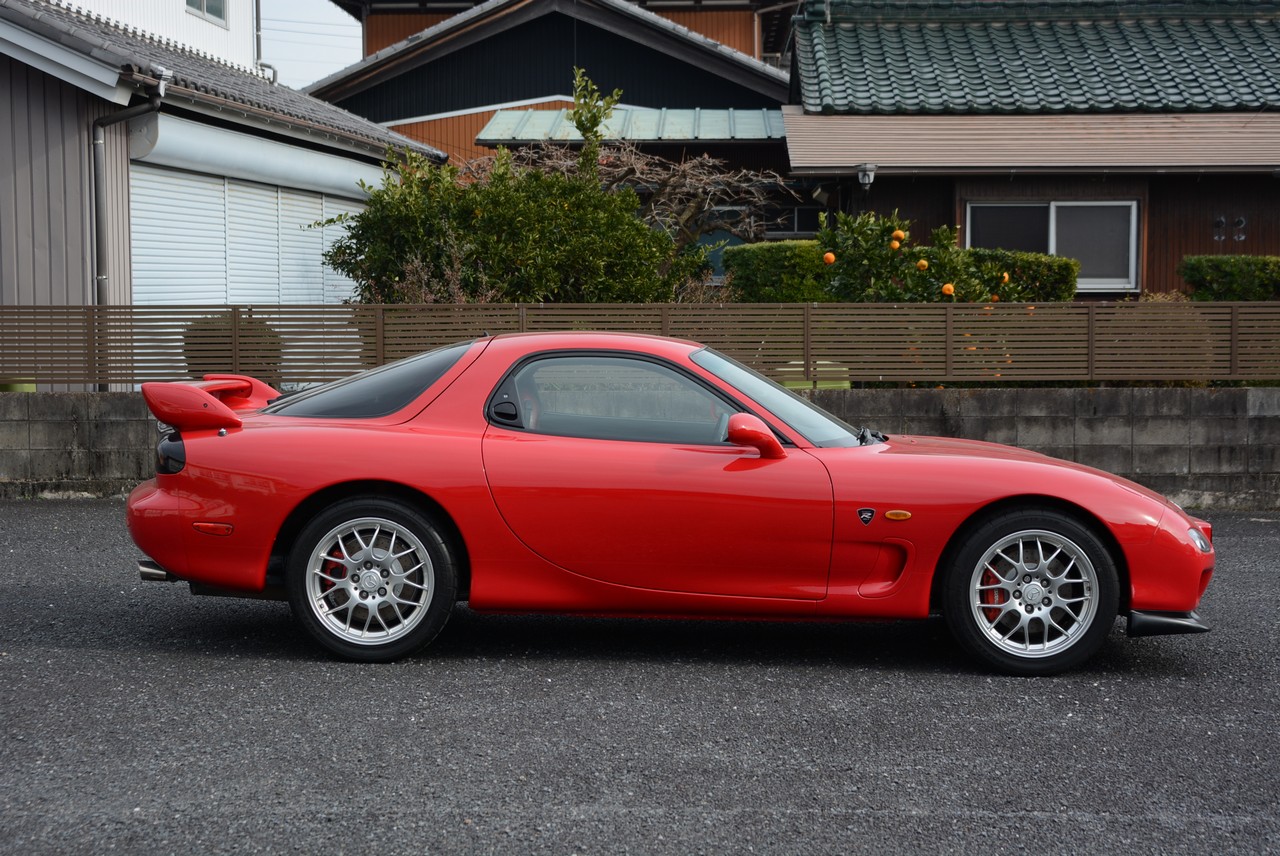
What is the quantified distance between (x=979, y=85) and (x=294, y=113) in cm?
876

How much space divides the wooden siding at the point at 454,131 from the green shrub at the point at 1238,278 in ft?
49.0

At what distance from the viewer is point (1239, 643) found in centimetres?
585

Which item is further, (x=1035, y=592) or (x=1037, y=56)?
(x=1037, y=56)

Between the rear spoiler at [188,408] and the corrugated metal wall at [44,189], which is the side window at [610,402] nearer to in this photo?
the rear spoiler at [188,408]

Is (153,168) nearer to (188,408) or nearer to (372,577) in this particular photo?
(188,408)

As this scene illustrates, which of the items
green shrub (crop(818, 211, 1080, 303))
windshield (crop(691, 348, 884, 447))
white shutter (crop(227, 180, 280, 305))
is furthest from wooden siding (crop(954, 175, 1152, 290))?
windshield (crop(691, 348, 884, 447))

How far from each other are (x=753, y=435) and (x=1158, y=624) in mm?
1688

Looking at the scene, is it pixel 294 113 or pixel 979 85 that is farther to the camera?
pixel 979 85

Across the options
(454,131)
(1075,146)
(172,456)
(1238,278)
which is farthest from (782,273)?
(454,131)

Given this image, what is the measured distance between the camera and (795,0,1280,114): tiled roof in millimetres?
17234

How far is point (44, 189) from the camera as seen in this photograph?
Answer: 1297cm

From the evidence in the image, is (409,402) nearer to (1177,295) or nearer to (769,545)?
(769,545)

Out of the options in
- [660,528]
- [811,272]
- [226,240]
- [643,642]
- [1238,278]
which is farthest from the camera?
[226,240]

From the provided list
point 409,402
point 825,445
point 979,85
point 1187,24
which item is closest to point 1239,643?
point 825,445
